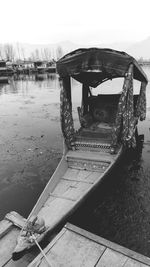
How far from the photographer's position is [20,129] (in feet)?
52.7

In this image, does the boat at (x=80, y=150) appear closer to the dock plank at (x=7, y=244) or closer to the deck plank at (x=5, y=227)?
the dock plank at (x=7, y=244)

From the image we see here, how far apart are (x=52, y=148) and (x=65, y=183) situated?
5100mm

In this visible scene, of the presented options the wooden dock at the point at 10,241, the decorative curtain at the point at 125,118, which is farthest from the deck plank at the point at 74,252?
the decorative curtain at the point at 125,118

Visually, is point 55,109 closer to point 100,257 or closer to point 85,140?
point 85,140

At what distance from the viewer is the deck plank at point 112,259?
4501mm

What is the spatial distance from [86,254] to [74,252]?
27cm

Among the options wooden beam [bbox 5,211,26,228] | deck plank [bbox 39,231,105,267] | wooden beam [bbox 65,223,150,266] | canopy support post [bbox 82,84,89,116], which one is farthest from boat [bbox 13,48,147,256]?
canopy support post [bbox 82,84,89,116]

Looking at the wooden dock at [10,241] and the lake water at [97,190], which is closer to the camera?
the wooden dock at [10,241]

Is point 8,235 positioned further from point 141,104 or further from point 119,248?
point 141,104

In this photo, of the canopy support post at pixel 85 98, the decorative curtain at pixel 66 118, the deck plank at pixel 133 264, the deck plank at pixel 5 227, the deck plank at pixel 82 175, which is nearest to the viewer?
the deck plank at pixel 133 264

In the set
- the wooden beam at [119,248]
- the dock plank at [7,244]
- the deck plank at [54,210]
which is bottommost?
the dock plank at [7,244]

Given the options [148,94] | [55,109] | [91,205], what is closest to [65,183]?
[91,205]

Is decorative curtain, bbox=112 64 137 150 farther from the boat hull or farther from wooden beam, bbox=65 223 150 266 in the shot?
A: wooden beam, bbox=65 223 150 266

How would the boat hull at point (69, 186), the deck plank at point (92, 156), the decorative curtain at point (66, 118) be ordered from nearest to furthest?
the boat hull at point (69, 186) → the deck plank at point (92, 156) → the decorative curtain at point (66, 118)
